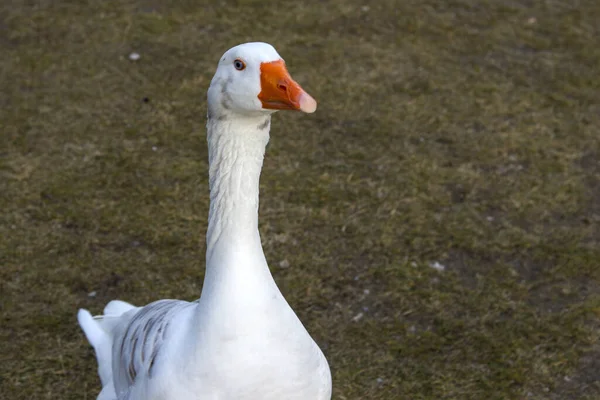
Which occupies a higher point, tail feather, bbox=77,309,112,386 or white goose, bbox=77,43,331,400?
white goose, bbox=77,43,331,400

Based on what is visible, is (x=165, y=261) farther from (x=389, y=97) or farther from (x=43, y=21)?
(x=43, y=21)

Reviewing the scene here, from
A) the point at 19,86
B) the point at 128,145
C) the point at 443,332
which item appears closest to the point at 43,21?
the point at 19,86

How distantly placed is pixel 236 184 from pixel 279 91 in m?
0.38

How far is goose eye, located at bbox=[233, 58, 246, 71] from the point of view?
7.47 ft

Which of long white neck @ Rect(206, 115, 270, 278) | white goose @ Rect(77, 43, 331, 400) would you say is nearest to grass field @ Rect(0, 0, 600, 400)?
white goose @ Rect(77, 43, 331, 400)

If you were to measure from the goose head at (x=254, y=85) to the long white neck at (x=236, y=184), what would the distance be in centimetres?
6

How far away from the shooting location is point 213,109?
7.80ft

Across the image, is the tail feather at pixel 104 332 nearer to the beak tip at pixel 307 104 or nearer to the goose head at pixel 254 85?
the goose head at pixel 254 85

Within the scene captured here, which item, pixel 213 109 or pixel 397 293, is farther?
pixel 397 293

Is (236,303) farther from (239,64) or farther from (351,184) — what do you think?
(351,184)

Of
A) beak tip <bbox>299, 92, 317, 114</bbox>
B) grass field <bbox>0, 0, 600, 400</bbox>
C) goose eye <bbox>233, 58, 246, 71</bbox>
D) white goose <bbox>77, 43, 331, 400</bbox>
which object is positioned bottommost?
grass field <bbox>0, 0, 600, 400</bbox>

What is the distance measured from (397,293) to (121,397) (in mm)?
1826

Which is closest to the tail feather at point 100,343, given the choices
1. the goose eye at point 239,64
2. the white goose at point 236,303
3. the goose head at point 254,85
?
the white goose at point 236,303

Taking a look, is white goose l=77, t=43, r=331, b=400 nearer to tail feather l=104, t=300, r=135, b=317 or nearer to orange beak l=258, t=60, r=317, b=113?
orange beak l=258, t=60, r=317, b=113
